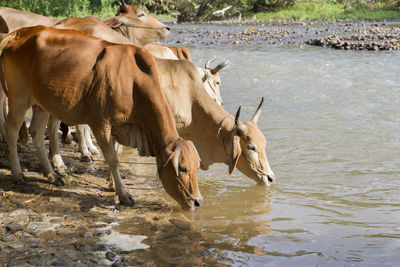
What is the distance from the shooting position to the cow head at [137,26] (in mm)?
9703

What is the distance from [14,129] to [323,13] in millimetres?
41912

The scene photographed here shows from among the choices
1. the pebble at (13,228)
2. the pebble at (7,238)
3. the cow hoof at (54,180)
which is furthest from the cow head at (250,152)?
the pebble at (7,238)

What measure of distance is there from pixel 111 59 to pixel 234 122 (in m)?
1.78

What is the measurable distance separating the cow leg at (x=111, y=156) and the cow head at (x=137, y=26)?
410cm

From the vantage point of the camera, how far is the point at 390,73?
17.7 m

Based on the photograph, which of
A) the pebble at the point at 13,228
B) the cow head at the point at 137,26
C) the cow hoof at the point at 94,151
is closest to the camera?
the pebble at the point at 13,228

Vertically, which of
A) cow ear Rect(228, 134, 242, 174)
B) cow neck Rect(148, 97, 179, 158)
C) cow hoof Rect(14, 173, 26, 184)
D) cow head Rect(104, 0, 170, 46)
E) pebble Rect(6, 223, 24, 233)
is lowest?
cow hoof Rect(14, 173, 26, 184)

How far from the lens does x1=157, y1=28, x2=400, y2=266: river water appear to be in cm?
539

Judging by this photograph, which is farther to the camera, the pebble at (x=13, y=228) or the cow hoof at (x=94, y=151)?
the cow hoof at (x=94, y=151)

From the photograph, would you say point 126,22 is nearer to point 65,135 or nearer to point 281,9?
point 65,135

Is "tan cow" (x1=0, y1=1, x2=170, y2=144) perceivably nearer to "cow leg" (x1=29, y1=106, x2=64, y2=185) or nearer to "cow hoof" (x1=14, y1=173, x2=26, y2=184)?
"cow leg" (x1=29, y1=106, x2=64, y2=185)

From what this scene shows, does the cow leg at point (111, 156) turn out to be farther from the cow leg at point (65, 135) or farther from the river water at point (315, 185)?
the cow leg at point (65, 135)

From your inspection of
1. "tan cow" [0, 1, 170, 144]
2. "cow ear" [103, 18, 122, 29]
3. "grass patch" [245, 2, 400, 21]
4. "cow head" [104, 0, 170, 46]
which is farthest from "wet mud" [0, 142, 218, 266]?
"grass patch" [245, 2, 400, 21]

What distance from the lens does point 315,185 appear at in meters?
7.60
